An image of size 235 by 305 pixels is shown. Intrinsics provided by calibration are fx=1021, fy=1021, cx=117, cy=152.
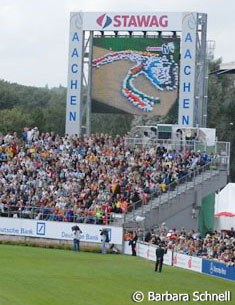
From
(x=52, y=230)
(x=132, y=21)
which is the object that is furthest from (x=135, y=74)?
(x=52, y=230)

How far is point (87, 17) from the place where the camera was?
56.9 meters

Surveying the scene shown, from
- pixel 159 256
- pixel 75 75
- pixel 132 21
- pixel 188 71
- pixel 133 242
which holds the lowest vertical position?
pixel 133 242

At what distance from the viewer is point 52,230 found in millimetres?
51156

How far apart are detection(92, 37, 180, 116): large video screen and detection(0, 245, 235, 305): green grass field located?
11.5 meters

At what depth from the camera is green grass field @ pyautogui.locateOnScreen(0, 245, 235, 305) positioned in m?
32.1

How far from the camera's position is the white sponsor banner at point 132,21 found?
54.6 metres

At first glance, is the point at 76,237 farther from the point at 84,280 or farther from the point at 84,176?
the point at 84,280

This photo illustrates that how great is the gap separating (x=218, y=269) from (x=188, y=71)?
17.7m

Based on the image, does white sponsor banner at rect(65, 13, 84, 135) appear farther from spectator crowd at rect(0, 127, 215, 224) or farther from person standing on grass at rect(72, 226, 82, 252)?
person standing on grass at rect(72, 226, 82, 252)

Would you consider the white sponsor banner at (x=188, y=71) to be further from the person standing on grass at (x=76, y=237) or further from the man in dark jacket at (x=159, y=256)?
the man in dark jacket at (x=159, y=256)

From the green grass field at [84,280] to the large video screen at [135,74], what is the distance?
11493 mm

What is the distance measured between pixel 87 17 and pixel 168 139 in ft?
27.1

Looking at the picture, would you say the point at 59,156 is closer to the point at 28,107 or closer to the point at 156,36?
the point at 156,36

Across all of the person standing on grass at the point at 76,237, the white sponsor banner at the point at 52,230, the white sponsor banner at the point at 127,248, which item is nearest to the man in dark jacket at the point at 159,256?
the white sponsor banner at the point at 127,248
